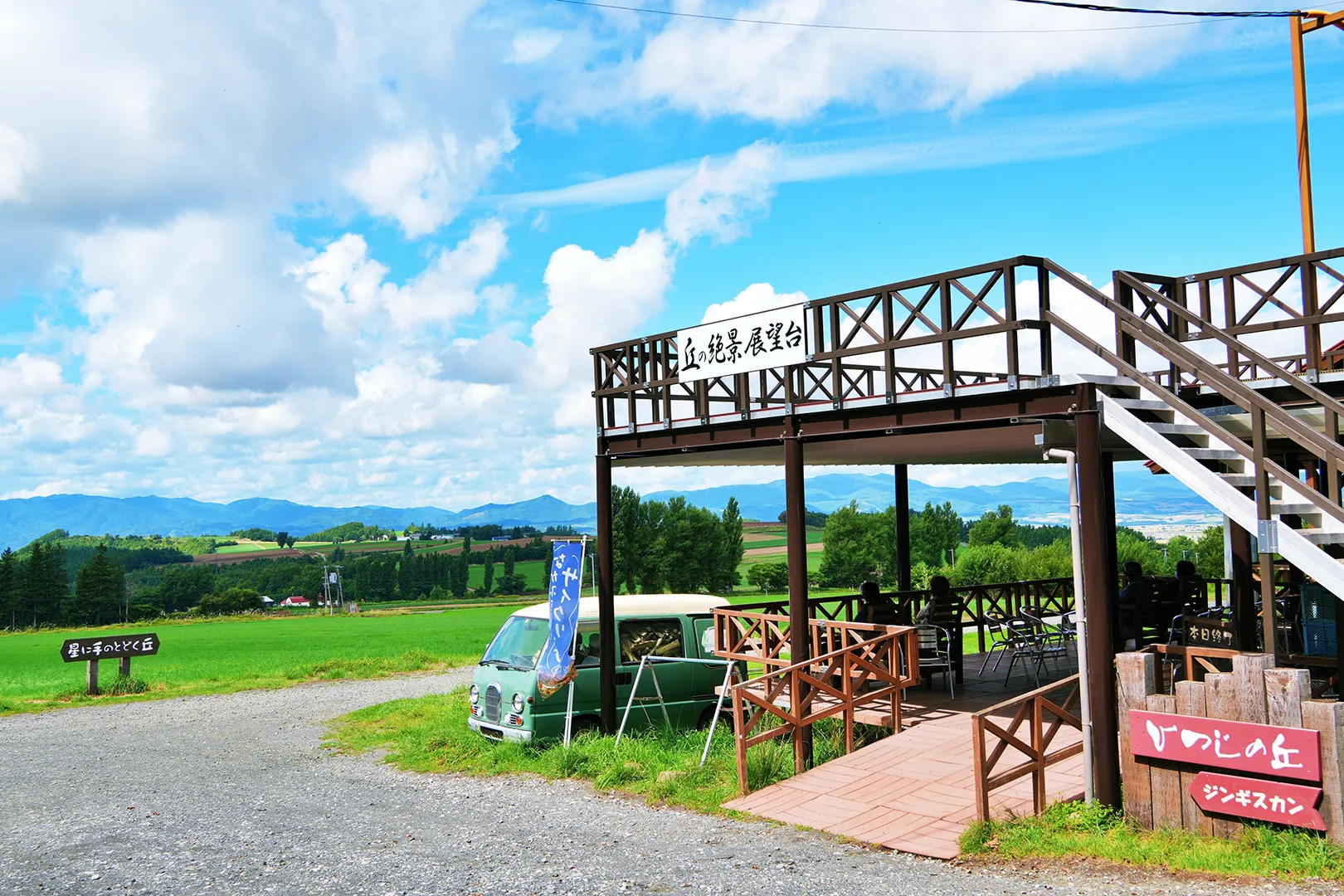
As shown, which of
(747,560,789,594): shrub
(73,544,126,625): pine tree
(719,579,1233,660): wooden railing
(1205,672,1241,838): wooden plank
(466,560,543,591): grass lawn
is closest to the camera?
(1205,672,1241,838): wooden plank

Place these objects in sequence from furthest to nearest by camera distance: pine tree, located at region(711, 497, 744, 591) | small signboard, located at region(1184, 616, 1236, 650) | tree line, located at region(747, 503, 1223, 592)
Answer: pine tree, located at region(711, 497, 744, 591), tree line, located at region(747, 503, 1223, 592), small signboard, located at region(1184, 616, 1236, 650)

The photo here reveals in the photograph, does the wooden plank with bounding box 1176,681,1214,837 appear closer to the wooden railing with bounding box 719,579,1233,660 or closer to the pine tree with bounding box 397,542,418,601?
the wooden railing with bounding box 719,579,1233,660

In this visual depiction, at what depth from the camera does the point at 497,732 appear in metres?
12.5

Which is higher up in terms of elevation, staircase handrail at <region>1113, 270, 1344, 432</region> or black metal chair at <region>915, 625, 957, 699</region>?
staircase handrail at <region>1113, 270, 1344, 432</region>

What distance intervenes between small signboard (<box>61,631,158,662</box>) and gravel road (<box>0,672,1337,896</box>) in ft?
25.4

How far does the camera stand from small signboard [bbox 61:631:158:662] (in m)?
21.0

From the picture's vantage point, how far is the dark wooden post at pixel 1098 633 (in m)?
7.85

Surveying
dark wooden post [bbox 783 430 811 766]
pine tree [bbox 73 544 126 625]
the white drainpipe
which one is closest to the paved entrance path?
the white drainpipe

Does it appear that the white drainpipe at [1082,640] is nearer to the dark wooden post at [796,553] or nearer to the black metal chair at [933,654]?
the dark wooden post at [796,553]

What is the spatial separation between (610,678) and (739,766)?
3.01m

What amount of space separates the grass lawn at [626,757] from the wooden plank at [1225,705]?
3.75 m

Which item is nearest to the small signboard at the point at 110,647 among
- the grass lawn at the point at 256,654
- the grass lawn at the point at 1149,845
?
the grass lawn at the point at 256,654

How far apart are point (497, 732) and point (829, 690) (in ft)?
14.1

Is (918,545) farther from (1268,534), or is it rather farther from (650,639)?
(1268,534)
